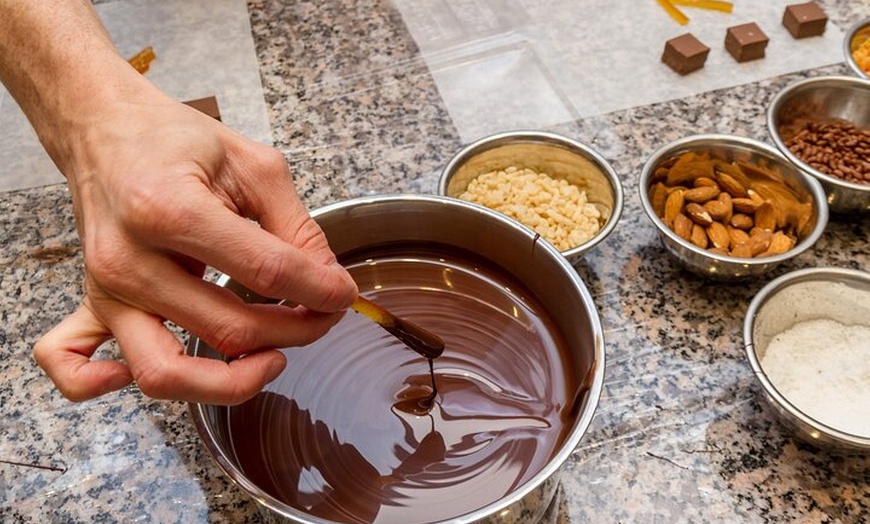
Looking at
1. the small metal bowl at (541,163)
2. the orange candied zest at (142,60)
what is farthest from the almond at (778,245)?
the orange candied zest at (142,60)

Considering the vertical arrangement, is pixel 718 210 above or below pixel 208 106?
below

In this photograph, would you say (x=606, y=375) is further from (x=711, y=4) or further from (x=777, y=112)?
(x=711, y=4)

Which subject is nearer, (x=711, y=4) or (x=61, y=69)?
(x=61, y=69)

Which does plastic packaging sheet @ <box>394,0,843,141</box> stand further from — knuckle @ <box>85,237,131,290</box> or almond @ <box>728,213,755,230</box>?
knuckle @ <box>85,237,131,290</box>

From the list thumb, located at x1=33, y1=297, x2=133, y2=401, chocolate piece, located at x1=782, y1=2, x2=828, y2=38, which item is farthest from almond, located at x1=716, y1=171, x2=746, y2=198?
thumb, located at x1=33, y1=297, x2=133, y2=401

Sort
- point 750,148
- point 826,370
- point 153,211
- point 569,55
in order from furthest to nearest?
1. point 569,55
2. point 750,148
3. point 826,370
4. point 153,211

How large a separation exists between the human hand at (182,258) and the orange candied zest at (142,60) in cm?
94

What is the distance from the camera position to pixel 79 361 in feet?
2.72

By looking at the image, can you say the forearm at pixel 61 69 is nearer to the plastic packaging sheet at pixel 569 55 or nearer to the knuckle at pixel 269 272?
the knuckle at pixel 269 272

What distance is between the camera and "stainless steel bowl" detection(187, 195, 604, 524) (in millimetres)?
871

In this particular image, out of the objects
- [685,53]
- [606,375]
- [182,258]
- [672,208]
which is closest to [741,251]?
[672,208]

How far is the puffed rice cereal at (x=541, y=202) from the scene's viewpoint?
1355 mm

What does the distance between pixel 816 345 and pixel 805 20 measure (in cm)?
89

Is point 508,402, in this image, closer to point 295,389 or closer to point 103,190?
point 295,389
